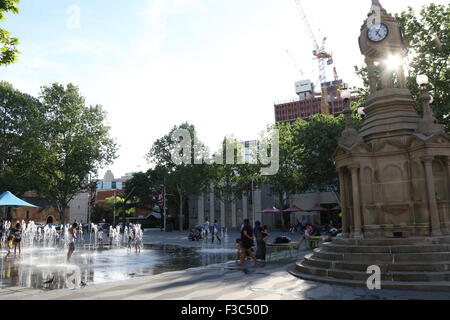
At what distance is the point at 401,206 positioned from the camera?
10.7m

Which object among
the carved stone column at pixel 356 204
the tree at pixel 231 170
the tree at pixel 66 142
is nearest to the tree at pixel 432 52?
the carved stone column at pixel 356 204

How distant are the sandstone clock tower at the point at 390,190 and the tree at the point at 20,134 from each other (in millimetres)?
34342

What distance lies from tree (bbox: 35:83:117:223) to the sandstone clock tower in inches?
1305

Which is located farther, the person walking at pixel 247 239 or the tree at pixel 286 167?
the tree at pixel 286 167

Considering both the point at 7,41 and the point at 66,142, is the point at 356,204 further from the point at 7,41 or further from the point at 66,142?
the point at 66,142

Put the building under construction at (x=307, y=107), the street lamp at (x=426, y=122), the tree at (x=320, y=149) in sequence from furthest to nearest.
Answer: the building under construction at (x=307, y=107) → the tree at (x=320, y=149) → the street lamp at (x=426, y=122)

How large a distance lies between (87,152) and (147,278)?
103 feet

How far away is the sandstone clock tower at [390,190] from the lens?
9266 mm

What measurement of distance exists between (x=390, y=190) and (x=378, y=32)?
240 inches

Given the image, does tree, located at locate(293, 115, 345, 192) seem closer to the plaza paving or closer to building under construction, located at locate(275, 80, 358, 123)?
the plaza paving

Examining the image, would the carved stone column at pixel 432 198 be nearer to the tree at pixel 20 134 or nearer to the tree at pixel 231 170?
the tree at pixel 231 170

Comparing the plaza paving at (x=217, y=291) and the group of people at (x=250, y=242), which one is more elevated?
the group of people at (x=250, y=242)

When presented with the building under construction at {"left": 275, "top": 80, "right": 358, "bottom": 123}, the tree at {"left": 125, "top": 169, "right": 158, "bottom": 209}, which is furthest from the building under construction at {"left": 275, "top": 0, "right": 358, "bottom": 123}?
the tree at {"left": 125, "top": 169, "right": 158, "bottom": 209}
